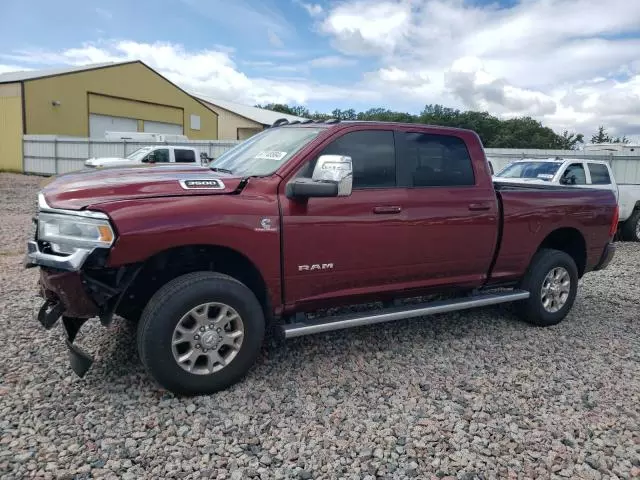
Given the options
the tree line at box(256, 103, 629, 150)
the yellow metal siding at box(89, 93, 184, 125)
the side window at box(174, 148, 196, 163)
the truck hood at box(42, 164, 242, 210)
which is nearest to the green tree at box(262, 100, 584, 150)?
the tree line at box(256, 103, 629, 150)

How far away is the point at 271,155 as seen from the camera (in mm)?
4113

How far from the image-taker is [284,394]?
3.63m

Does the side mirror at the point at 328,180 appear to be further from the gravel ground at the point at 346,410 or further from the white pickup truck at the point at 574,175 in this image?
the white pickup truck at the point at 574,175

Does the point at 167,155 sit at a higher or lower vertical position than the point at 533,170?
higher

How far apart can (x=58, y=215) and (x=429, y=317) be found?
3725 millimetres

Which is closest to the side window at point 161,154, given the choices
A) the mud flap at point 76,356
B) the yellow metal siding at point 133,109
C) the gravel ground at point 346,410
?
the gravel ground at point 346,410

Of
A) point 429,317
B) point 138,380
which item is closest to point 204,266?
point 138,380

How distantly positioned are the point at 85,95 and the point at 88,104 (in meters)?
0.55

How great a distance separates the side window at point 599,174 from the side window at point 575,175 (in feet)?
0.77

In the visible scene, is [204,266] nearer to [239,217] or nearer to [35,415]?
[239,217]

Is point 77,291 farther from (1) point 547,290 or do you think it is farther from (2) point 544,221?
(1) point 547,290

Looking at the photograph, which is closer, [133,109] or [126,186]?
[126,186]

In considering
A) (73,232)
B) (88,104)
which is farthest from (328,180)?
(88,104)

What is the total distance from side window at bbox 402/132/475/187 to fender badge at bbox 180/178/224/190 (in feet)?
5.31
